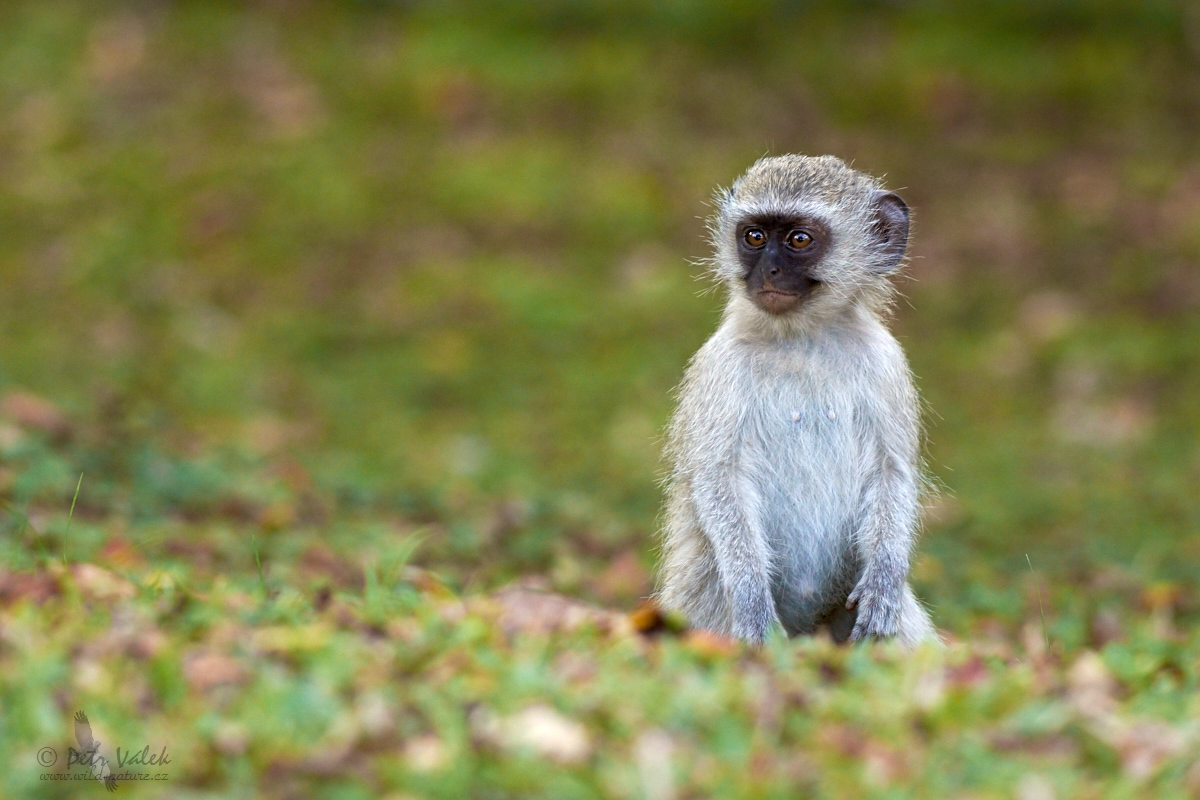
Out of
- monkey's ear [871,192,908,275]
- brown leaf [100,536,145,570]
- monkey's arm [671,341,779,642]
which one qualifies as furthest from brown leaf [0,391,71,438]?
monkey's ear [871,192,908,275]

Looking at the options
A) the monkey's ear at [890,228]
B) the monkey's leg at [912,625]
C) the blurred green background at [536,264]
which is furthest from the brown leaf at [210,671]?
the monkey's ear at [890,228]

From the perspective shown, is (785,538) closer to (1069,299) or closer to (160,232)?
(1069,299)

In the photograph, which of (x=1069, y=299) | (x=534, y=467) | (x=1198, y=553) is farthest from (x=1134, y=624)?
(x=1069, y=299)

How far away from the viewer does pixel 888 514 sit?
581 centimetres

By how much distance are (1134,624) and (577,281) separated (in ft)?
23.3

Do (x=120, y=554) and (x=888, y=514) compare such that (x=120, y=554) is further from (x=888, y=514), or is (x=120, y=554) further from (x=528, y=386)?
(x=528, y=386)

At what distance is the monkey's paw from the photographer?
5.62 metres

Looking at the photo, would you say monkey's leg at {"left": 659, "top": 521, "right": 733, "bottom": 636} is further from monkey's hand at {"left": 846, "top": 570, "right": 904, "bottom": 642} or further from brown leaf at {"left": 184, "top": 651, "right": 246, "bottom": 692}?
brown leaf at {"left": 184, "top": 651, "right": 246, "bottom": 692}

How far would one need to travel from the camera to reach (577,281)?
43.6ft

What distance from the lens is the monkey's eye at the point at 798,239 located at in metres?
6.00

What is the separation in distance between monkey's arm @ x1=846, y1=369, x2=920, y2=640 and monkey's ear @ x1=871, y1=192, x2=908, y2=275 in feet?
1.87

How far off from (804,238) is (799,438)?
810 millimetres

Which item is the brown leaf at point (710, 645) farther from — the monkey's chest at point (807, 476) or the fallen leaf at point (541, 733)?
the monkey's chest at point (807, 476)

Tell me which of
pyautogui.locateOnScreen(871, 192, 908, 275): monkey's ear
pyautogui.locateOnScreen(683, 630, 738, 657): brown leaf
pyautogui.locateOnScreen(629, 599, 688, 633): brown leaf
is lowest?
pyautogui.locateOnScreen(629, 599, 688, 633): brown leaf
